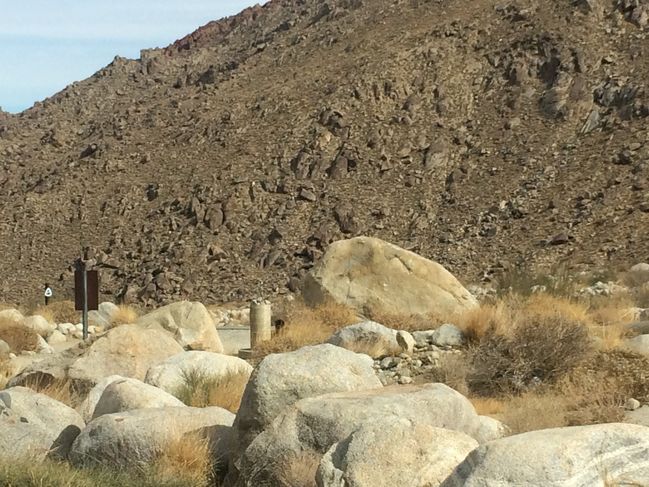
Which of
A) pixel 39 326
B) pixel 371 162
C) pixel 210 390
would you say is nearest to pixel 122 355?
pixel 210 390

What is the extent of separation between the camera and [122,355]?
12953 millimetres

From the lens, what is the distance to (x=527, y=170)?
130 ft

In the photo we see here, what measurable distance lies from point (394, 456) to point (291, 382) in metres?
2.20

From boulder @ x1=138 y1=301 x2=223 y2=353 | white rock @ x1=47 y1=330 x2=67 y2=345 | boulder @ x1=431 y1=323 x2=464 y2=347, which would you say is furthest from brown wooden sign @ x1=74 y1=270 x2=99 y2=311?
boulder @ x1=431 y1=323 x2=464 y2=347

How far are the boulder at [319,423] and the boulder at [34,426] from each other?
1.98 metres

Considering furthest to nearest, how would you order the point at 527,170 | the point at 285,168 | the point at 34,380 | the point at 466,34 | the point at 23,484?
the point at 466,34
the point at 285,168
the point at 527,170
the point at 34,380
the point at 23,484

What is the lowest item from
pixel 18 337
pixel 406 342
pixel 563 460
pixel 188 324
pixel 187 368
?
pixel 18 337

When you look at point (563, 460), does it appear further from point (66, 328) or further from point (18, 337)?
point (66, 328)

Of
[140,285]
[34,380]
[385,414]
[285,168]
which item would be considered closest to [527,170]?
[285,168]

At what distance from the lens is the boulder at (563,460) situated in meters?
5.79

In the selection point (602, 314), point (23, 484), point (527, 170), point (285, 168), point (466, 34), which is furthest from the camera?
point (466, 34)

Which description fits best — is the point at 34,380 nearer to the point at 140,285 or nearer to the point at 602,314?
the point at 602,314

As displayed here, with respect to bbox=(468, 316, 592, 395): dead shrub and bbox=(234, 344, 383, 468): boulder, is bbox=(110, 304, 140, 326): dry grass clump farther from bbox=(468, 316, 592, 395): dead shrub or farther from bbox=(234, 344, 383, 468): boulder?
bbox=(234, 344, 383, 468): boulder

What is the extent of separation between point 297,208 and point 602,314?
23.4 metres
